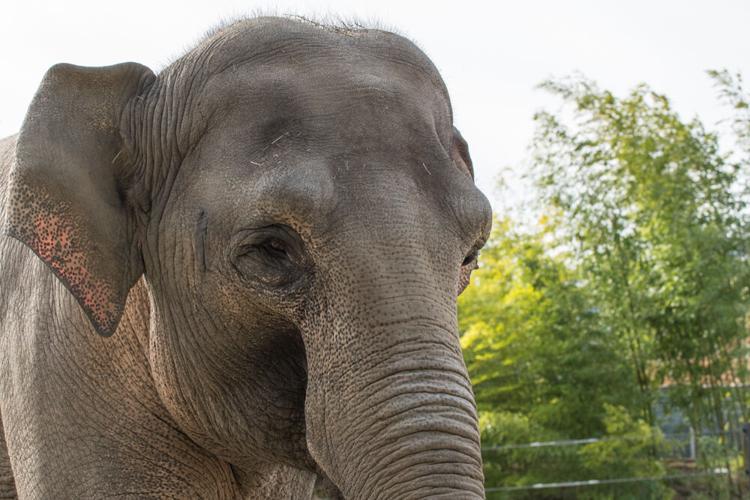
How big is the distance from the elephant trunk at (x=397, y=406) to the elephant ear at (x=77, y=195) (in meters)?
0.84

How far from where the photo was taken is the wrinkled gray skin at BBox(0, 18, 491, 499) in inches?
113

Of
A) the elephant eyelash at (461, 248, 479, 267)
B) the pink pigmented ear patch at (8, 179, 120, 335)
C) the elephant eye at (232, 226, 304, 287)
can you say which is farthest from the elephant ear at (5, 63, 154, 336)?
the elephant eyelash at (461, 248, 479, 267)

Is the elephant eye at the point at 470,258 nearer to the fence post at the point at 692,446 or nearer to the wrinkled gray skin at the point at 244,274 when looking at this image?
the wrinkled gray skin at the point at 244,274

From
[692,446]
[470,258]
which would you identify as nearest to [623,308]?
[692,446]

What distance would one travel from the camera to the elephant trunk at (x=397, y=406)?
269 cm

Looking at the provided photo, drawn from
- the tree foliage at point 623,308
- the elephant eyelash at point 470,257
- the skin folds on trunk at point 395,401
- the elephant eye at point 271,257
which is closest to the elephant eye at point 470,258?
the elephant eyelash at point 470,257

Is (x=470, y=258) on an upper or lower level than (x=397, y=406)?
upper

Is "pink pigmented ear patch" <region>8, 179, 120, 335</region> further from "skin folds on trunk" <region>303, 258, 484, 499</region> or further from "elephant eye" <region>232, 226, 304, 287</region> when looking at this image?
"skin folds on trunk" <region>303, 258, 484, 499</region>

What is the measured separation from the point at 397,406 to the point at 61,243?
1.26m

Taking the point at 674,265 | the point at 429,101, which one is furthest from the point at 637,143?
the point at 429,101

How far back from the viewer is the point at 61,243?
344cm

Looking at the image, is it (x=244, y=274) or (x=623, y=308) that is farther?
(x=623, y=308)

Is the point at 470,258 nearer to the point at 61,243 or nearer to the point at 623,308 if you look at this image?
the point at 61,243

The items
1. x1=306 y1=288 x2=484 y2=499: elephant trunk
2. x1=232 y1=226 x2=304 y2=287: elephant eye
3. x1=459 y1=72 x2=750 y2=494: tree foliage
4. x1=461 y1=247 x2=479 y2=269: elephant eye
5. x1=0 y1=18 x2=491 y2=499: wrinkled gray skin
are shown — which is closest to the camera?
x1=306 y1=288 x2=484 y2=499: elephant trunk
